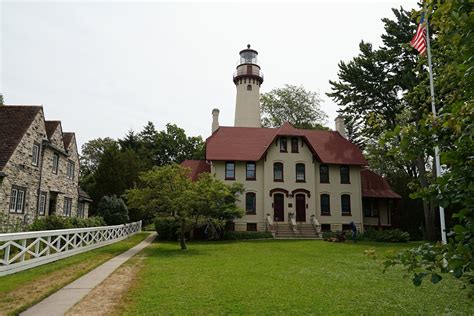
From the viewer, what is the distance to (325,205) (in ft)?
100

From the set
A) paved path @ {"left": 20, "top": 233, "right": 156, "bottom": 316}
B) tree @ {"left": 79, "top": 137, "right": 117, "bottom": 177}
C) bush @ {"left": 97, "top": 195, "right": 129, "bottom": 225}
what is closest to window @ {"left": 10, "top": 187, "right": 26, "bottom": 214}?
bush @ {"left": 97, "top": 195, "right": 129, "bottom": 225}

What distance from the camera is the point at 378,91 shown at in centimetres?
2650

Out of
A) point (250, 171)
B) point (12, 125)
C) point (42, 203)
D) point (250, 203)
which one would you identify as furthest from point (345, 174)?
point (12, 125)

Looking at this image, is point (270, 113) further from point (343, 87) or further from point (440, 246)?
point (440, 246)

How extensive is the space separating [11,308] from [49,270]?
4524 mm

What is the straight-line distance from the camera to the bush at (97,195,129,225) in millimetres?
27828

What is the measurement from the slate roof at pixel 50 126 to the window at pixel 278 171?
57.6 ft

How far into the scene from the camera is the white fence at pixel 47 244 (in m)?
9.91

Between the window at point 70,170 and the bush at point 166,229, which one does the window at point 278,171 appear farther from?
the window at point 70,170

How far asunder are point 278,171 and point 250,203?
3786 mm

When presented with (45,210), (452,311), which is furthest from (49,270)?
(45,210)

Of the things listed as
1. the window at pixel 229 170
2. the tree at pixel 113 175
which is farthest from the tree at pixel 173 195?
the tree at pixel 113 175

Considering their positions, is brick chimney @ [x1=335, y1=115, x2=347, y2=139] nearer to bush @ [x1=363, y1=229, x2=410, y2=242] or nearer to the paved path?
bush @ [x1=363, y1=229, x2=410, y2=242]

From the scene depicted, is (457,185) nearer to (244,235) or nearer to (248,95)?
(244,235)
